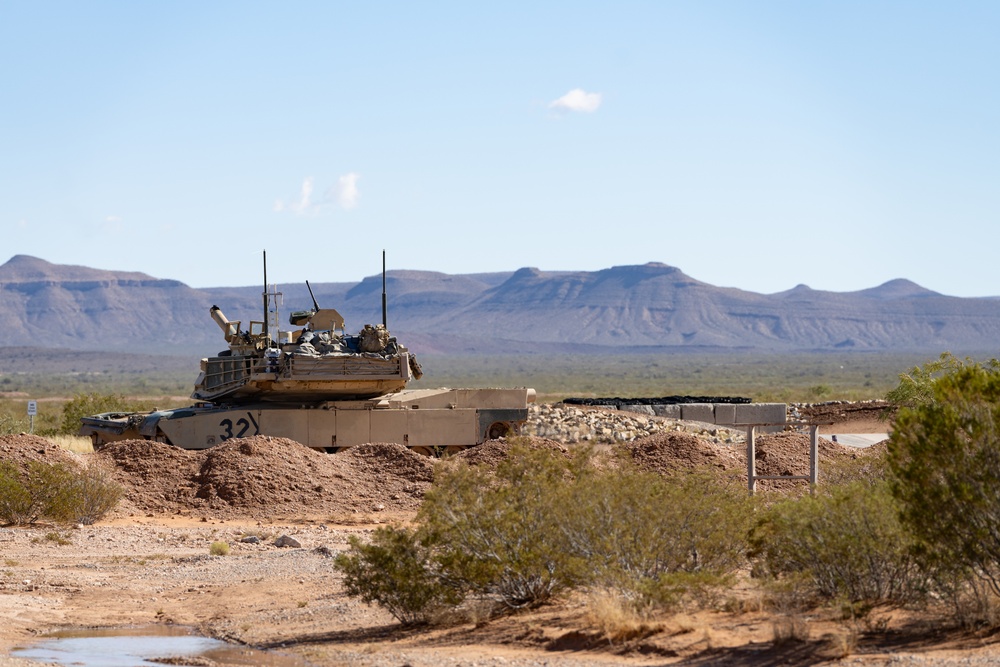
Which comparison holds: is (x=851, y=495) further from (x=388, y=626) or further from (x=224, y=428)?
(x=224, y=428)

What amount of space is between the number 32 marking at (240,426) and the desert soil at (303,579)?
194 cm

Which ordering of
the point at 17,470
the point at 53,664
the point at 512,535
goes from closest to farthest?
the point at 53,664 < the point at 512,535 < the point at 17,470

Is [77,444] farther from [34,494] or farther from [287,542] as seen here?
[287,542]

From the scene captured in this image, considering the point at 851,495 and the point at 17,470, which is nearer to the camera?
the point at 851,495

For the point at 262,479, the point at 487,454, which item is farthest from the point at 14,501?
the point at 487,454

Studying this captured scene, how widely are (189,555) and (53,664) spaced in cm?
733

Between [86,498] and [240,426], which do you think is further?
[240,426]

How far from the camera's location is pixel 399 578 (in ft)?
48.1

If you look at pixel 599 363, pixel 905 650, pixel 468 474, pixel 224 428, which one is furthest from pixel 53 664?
pixel 599 363

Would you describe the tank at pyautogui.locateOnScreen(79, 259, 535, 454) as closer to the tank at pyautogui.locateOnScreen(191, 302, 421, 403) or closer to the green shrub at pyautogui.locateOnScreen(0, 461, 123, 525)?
the tank at pyautogui.locateOnScreen(191, 302, 421, 403)

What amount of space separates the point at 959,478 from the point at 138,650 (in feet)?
26.6

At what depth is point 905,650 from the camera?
12.1 meters

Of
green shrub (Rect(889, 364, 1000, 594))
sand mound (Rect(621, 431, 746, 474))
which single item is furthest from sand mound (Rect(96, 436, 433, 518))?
green shrub (Rect(889, 364, 1000, 594))

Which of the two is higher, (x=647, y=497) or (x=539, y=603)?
(x=647, y=497)
